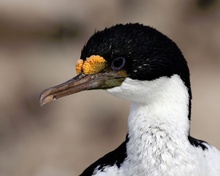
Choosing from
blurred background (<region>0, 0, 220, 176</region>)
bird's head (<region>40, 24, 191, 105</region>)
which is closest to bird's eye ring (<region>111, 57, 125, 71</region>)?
bird's head (<region>40, 24, 191, 105</region>)

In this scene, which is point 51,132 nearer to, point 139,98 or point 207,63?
point 207,63

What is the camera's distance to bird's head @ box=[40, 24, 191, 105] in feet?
12.0

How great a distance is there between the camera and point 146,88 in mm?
3672

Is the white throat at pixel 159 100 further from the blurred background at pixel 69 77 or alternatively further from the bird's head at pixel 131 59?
the blurred background at pixel 69 77

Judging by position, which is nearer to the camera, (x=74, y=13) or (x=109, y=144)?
(x=109, y=144)

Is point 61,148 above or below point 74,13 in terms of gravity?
below

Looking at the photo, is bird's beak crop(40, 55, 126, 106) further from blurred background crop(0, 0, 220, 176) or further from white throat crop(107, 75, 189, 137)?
blurred background crop(0, 0, 220, 176)

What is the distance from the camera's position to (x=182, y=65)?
371 cm

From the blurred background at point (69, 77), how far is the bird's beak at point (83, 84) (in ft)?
9.14

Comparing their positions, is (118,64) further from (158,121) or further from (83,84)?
(158,121)

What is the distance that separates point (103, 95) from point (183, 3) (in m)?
Answer: 1.39

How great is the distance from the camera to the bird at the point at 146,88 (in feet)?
12.0

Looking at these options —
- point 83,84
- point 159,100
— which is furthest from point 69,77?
point 159,100

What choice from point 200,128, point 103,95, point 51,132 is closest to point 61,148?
point 51,132
